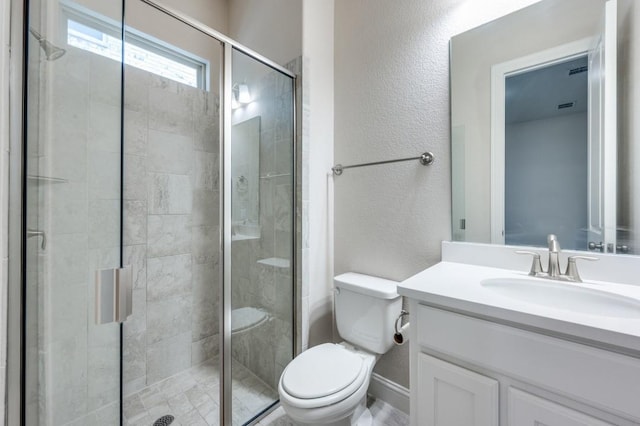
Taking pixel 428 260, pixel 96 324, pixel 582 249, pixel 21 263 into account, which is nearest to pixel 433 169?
pixel 428 260

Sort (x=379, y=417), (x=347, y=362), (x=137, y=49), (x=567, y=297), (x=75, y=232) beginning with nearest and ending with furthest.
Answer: (x=75, y=232)
(x=567, y=297)
(x=347, y=362)
(x=379, y=417)
(x=137, y=49)

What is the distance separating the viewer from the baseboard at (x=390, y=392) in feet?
4.67

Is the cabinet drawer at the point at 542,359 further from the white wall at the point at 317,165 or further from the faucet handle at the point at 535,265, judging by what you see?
the white wall at the point at 317,165

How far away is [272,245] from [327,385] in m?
0.84

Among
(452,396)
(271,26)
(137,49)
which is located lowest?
(452,396)

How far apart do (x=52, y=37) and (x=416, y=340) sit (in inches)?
57.3

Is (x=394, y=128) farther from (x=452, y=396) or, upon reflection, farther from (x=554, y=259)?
(x=452, y=396)

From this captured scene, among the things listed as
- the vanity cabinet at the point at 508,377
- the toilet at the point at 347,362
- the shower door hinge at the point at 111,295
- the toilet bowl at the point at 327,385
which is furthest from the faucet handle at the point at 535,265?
the shower door hinge at the point at 111,295

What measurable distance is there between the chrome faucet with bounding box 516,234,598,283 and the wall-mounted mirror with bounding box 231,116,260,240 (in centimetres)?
133

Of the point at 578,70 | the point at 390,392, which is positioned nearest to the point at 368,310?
the point at 390,392

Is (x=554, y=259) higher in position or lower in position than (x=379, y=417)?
Result: higher

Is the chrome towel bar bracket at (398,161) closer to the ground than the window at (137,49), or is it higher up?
closer to the ground

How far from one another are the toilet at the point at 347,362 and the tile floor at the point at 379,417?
0.06 meters

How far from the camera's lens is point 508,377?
693 mm
